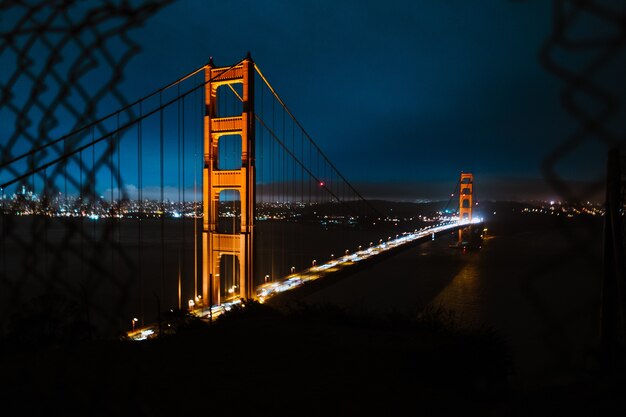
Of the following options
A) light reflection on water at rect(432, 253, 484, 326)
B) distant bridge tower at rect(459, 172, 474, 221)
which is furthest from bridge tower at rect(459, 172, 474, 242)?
light reflection on water at rect(432, 253, 484, 326)

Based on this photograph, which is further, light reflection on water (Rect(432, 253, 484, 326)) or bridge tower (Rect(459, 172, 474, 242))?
bridge tower (Rect(459, 172, 474, 242))

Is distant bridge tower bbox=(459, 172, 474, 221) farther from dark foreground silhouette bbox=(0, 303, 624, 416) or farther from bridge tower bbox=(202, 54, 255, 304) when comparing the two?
dark foreground silhouette bbox=(0, 303, 624, 416)

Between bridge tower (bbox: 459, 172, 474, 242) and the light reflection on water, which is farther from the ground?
bridge tower (bbox: 459, 172, 474, 242)

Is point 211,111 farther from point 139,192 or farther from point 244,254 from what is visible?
point 139,192

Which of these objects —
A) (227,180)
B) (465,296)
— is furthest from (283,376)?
(465,296)

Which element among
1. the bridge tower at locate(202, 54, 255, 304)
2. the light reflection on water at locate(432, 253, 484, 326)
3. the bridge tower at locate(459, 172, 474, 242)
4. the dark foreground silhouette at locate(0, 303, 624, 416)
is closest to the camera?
the dark foreground silhouette at locate(0, 303, 624, 416)

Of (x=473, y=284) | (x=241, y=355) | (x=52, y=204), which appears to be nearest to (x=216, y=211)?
(x=241, y=355)

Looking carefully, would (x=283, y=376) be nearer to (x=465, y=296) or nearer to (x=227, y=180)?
(x=227, y=180)

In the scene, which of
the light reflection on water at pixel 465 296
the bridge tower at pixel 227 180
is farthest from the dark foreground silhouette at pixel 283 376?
the light reflection on water at pixel 465 296

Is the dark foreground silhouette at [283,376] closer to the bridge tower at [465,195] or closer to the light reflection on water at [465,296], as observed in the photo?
the light reflection on water at [465,296]
